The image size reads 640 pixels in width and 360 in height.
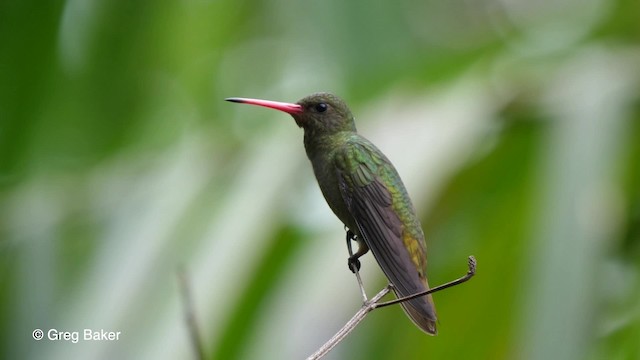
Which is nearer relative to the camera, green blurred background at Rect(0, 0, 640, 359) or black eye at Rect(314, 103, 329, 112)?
black eye at Rect(314, 103, 329, 112)

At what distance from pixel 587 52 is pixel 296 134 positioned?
99 centimetres

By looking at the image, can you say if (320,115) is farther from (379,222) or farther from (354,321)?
(354,321)

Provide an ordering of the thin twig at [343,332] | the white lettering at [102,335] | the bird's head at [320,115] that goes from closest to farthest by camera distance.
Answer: the thin twig at [343,332]
the bird's head at [320,115]
the white lettering at [102,335]

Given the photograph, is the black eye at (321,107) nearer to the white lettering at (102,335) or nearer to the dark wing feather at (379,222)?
the dark wing feather at (379,222)

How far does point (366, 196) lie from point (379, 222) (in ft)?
0.23

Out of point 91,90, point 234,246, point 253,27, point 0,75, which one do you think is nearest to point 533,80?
point 234,246

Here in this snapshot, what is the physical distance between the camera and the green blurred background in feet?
6.76

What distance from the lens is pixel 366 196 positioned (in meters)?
1.59

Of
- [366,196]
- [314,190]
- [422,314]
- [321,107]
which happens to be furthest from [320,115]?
[314,190]

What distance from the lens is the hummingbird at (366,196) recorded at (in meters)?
1.41

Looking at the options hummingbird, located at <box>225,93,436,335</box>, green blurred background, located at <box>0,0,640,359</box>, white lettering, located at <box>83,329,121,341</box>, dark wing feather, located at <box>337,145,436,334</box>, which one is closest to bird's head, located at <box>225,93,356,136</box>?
hummingbird, located at <box>225,93,436,335</box>

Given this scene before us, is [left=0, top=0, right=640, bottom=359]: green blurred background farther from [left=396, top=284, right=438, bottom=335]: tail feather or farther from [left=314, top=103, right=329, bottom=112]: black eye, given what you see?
[left=396, top=284, right=438, bottom=335]: tail feather

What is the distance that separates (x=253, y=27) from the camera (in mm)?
4938

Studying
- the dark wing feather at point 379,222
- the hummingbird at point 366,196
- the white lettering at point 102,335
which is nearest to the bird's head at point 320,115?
the hummingbird at point 366,196
